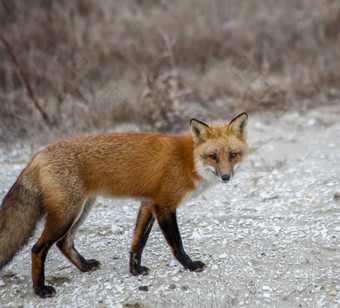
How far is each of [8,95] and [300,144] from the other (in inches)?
226

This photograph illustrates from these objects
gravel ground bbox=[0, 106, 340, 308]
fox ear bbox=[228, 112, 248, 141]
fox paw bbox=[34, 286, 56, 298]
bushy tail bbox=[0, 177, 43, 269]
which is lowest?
gravel ground bbox=[0, 106, 340, 308]

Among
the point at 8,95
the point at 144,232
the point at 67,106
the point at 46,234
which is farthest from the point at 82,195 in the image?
the point at 8,95

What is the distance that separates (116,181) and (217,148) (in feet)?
2.62

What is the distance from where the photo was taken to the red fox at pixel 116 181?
286 centimetres

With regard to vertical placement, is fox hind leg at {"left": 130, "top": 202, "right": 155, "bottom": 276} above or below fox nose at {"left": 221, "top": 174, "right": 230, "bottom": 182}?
below

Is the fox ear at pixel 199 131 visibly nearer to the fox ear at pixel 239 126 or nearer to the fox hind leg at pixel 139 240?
the fox ear at pixel 239 126

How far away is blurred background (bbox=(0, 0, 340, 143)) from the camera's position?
6832mm

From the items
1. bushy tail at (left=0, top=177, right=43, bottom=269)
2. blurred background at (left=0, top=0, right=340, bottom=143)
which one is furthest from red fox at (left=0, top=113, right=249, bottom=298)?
blurred background at (left=0, top=0, right=340, bottom=143)

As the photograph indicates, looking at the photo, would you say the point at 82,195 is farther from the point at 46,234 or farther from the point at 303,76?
the point at 303,76

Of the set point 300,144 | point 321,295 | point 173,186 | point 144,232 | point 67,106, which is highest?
point 173,186

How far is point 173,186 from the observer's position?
118 inches

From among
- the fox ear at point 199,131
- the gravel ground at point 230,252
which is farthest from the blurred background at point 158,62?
the fox ear at point 199,131

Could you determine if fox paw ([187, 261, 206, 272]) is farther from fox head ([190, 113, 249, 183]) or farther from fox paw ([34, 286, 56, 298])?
fox paw ([34, 286, 56, 298])

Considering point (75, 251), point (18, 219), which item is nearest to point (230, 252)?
point (75, 251)
